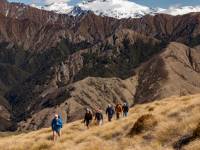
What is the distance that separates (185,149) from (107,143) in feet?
23.9

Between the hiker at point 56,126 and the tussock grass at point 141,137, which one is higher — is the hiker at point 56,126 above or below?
below

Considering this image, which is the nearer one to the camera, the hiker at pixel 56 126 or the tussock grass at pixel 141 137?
the tussock grass at pixel 141 137

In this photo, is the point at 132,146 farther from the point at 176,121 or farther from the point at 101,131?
the point at 101,131

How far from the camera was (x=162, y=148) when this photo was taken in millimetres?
21031

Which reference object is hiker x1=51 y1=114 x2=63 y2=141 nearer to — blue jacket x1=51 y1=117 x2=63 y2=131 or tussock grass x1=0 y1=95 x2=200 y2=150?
blue jacket x1=51 y1=117 x2=63 y2=131

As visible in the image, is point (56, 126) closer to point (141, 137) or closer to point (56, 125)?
point (56, 125)

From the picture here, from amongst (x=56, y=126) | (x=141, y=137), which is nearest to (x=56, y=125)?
(x=56, y=126)

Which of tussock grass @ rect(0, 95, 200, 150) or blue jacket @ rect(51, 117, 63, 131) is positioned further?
blue jacket @ rect(51, 117, 63, 131)

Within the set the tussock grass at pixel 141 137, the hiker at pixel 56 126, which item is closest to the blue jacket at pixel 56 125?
the hiker at pixel 56 126

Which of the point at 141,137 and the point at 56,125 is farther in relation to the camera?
the point at 56,125

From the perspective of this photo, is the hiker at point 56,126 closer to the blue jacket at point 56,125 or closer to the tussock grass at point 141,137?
the blue jacket at point 56,125

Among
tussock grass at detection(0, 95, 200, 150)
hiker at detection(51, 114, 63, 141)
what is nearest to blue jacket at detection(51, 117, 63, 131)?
hiker at detection(51, 114, 63, 141)

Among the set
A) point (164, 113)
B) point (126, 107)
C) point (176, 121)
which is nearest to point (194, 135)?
point (176, 121)

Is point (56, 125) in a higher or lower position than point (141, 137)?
lower
